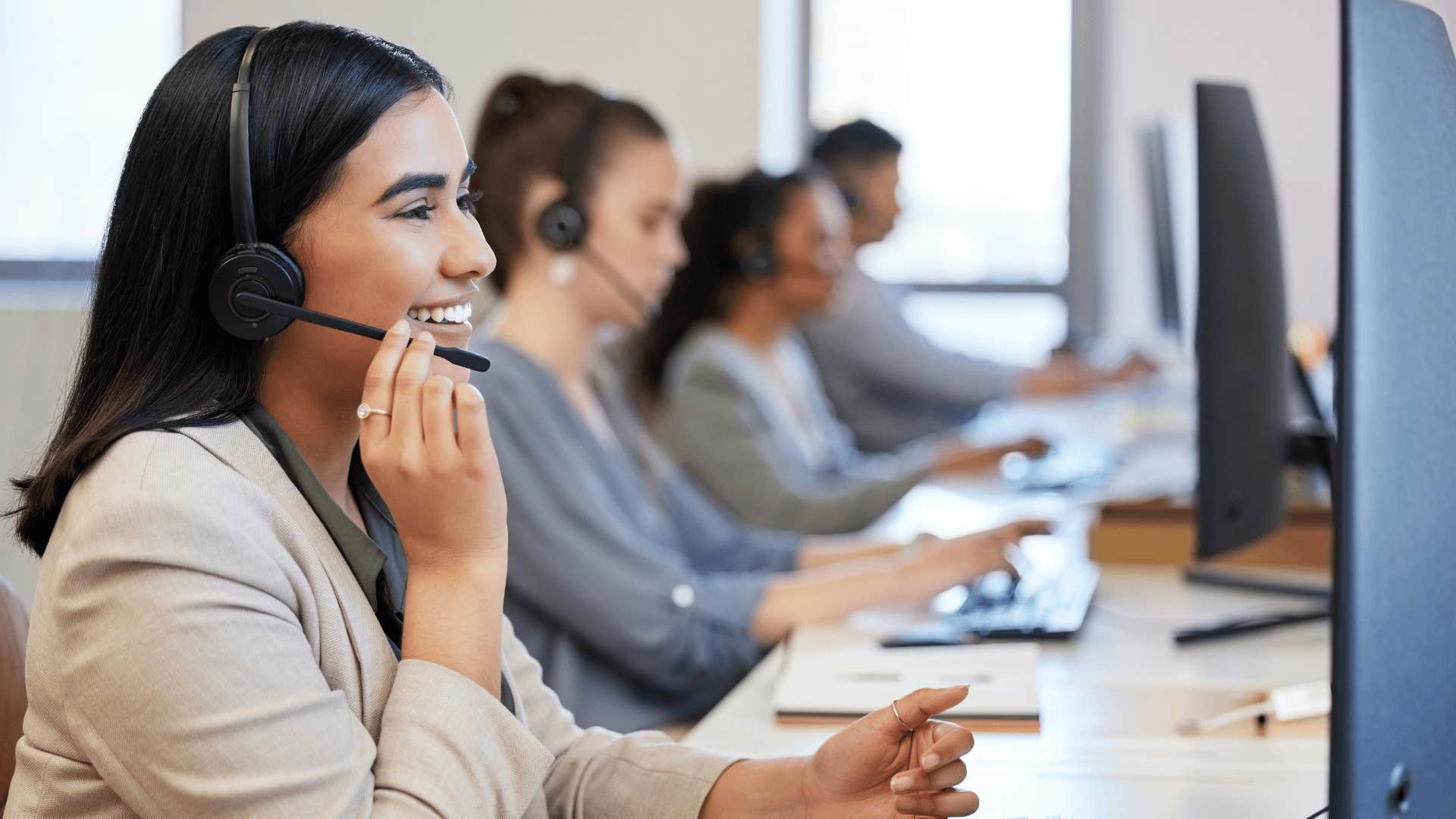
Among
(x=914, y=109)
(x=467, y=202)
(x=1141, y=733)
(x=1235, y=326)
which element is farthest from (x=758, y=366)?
(x=914, y=109)

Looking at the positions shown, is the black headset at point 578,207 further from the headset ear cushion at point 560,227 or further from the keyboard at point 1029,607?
the keyboard at point 1029,607

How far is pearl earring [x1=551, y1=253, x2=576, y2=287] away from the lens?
170 cm

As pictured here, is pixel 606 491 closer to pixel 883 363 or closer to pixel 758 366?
pixel 758 366

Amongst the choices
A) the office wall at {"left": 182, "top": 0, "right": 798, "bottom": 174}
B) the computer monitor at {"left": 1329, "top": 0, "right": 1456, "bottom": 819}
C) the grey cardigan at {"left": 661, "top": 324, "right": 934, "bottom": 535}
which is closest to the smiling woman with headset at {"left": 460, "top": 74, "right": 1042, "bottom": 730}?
the office wall at {"left": 182, "top": 0, "right": 798, "bottom": 174}

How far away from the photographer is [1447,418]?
2.14 ft

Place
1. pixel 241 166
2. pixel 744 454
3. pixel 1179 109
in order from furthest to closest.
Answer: pixel 1179 109 < pixel 744 454 < pixel 241 166

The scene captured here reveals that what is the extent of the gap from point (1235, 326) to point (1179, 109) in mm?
3080

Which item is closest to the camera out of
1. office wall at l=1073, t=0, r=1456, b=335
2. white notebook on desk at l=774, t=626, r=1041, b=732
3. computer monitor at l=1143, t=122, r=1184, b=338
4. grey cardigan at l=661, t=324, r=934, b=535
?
white notebook on desk at l=774, t=626, r=1041, b=732

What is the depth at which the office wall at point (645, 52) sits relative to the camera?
1.55 meters

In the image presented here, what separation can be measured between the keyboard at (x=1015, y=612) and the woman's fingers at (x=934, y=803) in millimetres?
490

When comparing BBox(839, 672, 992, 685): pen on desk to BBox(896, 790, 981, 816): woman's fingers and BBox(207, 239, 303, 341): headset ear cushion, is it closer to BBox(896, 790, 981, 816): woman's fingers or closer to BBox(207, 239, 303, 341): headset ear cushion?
BBox(896, 790, 981, 816): woman's fingers

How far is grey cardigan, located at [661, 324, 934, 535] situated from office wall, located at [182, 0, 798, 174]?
527mm

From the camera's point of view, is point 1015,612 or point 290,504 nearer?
point 290,504

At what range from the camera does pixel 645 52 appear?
273cm
